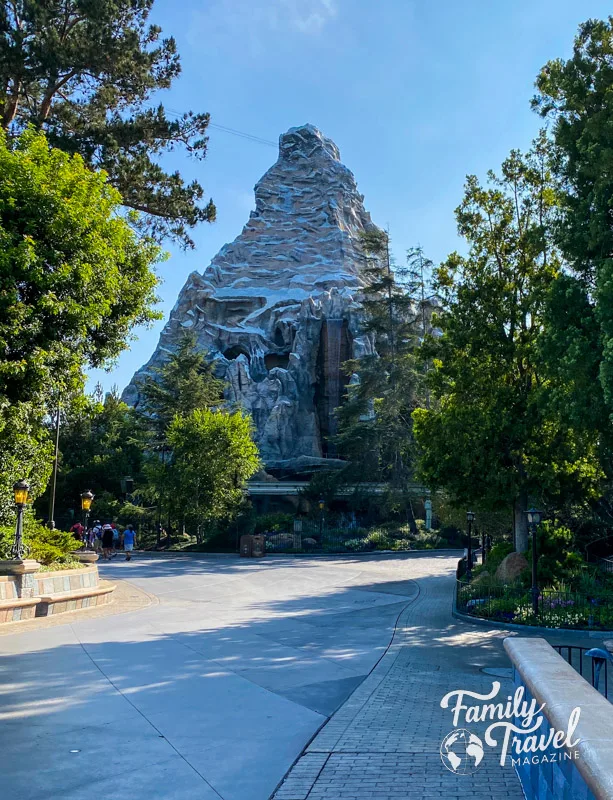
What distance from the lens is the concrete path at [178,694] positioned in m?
5.03

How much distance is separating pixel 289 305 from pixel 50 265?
6152 cm

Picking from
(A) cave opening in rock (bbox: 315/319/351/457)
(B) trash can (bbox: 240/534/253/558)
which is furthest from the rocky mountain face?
(B) trash can (bbox: 240/534/253/558)

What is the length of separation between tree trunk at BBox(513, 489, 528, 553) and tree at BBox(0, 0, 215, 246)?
12524 millimetres

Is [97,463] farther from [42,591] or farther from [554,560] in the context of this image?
[554,560]

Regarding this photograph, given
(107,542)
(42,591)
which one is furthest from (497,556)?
(107,542)

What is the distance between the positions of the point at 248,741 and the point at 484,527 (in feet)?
75.5

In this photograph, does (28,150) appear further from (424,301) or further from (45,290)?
(424,301)

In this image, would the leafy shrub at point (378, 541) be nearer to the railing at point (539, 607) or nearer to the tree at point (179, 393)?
the tree at point (179, 393)

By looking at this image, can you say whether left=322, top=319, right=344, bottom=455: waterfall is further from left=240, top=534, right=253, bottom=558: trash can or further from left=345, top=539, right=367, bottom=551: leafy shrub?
left=240, top=534, right=253, bottom=558: trash can

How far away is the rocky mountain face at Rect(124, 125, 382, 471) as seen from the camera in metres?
64.3

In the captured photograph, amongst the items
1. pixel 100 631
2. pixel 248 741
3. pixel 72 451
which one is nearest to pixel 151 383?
pixel 72 451

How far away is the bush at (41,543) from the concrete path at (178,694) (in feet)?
8.86

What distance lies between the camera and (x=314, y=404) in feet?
218

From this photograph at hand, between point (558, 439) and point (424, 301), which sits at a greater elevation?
point (424, 301)
